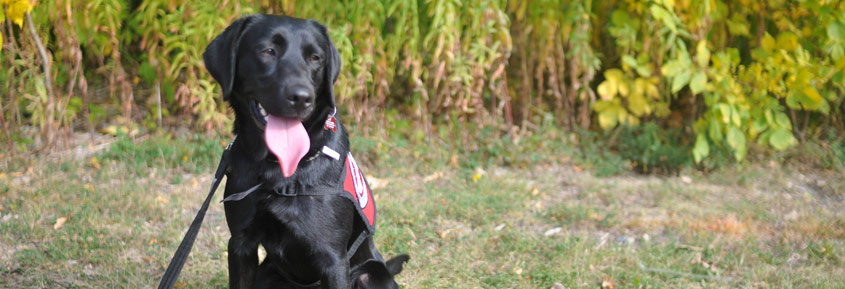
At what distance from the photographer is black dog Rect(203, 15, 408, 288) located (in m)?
1.94

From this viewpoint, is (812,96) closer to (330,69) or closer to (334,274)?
(330,69)

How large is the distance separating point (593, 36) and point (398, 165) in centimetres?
190

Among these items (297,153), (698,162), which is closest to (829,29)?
(698,162)

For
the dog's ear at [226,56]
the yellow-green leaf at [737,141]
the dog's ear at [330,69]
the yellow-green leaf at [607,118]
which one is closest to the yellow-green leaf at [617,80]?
the yellow-green leaf at [607,118]

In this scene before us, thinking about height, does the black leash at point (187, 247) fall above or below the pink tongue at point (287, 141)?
below

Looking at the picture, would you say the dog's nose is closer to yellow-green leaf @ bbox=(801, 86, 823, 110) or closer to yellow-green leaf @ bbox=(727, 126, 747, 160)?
yellow-green leaf @ bbox=(727, 126, 747, 160)

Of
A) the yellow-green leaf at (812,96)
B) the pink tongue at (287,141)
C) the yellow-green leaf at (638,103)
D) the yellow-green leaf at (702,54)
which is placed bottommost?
the yellow-green leaf at (638,103)

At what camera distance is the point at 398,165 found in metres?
4.46

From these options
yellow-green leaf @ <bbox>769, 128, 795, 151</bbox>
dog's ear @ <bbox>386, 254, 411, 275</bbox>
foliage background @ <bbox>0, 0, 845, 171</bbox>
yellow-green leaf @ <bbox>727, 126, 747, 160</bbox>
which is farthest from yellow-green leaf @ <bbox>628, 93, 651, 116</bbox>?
dog's ear @ <bbox>386, 254, 411, 275</bbox>

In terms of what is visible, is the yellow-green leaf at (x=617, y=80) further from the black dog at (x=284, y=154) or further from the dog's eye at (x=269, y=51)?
the dog's eye at (x=269, y=51)

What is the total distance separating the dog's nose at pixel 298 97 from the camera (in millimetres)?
1873

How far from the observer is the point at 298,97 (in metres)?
1.87

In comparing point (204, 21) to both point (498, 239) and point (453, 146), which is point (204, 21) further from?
point (498, 239)

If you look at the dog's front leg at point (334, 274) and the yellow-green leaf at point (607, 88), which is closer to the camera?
the dog's front leg at point (334, 274)
